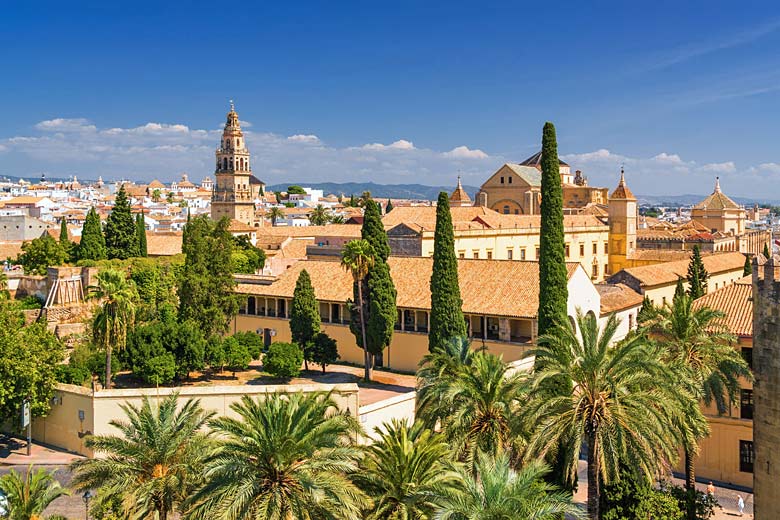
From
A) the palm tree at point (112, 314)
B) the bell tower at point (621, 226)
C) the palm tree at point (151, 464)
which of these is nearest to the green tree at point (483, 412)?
the palm tree at point (151, 464)

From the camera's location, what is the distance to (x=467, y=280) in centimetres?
3684

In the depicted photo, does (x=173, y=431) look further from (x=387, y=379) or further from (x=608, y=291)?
(x=608, y=291)

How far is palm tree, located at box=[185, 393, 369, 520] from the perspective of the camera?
13.8 metres

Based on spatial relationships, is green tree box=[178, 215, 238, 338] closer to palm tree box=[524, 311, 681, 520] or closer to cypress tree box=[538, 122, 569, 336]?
cypress tree box=[538, 122, 569, 336]

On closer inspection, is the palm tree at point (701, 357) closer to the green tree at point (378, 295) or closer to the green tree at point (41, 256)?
the green tree at point (378, 295)

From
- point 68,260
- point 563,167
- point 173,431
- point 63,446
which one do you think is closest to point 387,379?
point 63,446

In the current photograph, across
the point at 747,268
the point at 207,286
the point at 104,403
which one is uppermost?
the point at 747,268

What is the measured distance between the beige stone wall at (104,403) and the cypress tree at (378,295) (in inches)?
393

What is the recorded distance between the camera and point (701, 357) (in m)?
22.9

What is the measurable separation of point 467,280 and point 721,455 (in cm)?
1474

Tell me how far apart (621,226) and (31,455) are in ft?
169

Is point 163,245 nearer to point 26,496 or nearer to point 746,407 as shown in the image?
point 26,496

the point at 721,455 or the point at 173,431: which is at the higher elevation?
the point at 173,431

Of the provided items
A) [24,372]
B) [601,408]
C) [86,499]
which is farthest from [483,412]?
[24,372]
